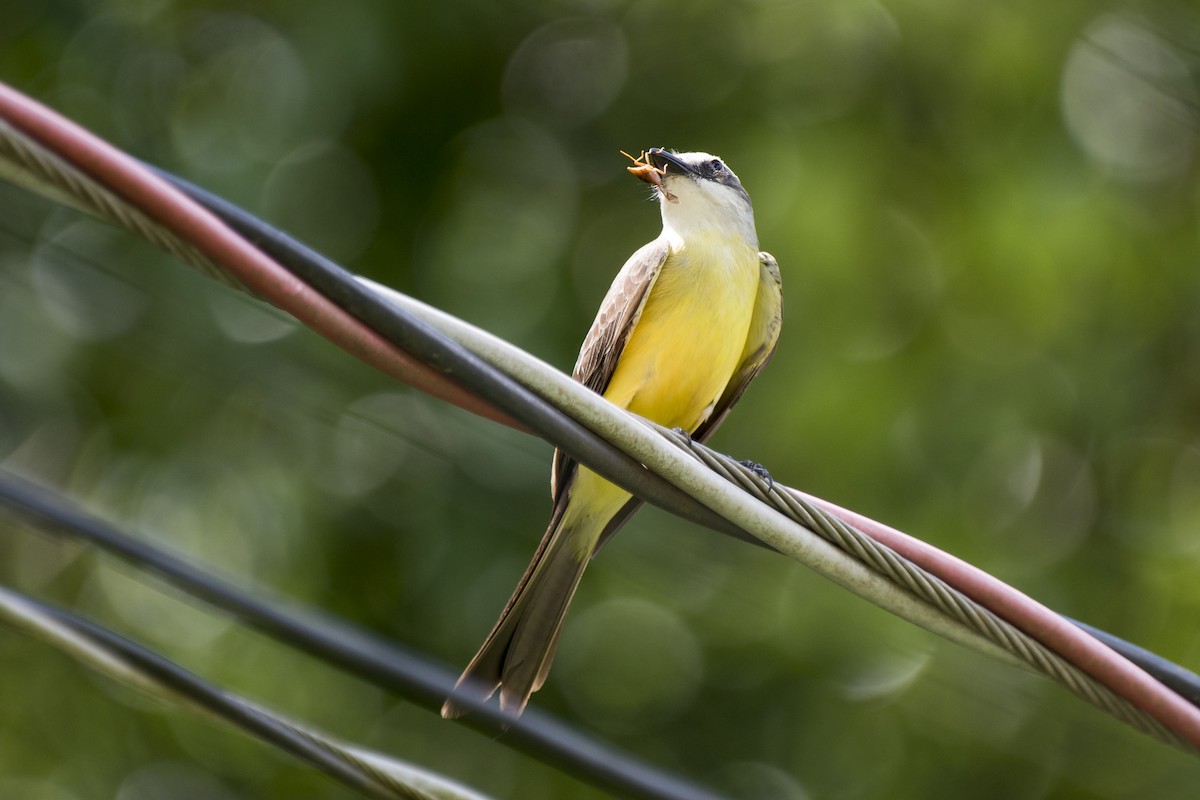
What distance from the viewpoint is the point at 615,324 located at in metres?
4.46

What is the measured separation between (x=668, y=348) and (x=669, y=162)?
37.5 inches

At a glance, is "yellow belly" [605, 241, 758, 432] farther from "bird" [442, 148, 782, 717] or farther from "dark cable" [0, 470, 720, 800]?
"dark cable" [0, 470, 720, 800]

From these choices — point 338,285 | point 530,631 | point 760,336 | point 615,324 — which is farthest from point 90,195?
point 760,336

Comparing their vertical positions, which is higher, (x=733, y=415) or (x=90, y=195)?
(x=90, y=195)

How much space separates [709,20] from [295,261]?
694 centimetres

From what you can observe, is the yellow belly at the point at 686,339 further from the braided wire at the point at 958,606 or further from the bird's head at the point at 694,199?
the braided wire at the point at 958,606

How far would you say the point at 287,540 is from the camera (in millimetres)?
6969

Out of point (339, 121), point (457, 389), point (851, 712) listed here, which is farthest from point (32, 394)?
point (457, 389)

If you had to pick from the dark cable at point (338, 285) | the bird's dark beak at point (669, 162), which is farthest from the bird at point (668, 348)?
the dark cable at point (338, 285)

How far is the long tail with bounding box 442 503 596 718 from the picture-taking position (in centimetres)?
369

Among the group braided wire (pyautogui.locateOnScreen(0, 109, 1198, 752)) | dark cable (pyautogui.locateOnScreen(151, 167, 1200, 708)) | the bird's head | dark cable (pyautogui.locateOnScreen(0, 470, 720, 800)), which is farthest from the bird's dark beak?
dark cable (pyautogui.locateOnScreen(0, 470, 720, 800))

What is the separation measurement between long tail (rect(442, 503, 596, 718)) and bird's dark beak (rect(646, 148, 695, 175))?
1.50m

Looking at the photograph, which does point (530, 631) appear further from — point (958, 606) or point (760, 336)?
point (958, 606)

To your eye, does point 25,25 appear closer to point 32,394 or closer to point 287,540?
point 32,394
